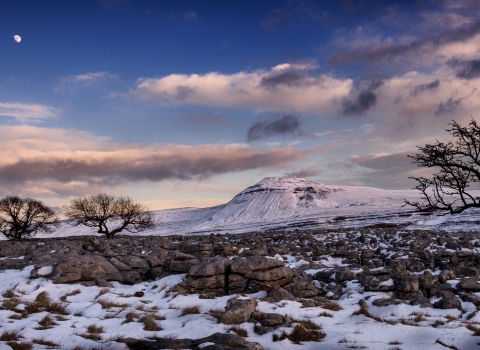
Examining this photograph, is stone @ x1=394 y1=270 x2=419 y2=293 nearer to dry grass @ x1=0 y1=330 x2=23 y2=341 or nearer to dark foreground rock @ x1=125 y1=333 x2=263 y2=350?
dark foreground rock @ x1=125 y1=333 x2=263 y2=350

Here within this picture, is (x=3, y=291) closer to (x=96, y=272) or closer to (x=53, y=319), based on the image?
(x=96, y=272)

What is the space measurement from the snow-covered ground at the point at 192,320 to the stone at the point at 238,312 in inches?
12.3

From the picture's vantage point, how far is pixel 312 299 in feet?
49.1

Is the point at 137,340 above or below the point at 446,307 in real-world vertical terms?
A: above

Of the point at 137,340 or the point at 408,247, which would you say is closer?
the point at 137,340

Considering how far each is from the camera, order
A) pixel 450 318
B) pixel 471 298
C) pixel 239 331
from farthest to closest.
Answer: pixel 471 298, pixel 450 318, pixel 239 331

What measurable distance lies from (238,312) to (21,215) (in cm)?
5524

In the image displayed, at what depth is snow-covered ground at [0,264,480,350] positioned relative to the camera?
9938mm

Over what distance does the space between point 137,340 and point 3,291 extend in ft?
31.9

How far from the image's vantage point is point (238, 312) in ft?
38.9

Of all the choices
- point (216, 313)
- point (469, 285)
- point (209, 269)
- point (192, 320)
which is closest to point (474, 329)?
point (469, 285)

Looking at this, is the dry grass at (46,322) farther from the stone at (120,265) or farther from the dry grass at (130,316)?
the stone at (120,265)

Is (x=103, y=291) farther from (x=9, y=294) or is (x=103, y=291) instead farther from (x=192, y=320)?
(x=192, y=320)

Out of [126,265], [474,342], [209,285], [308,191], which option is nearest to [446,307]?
[474,342]
